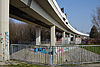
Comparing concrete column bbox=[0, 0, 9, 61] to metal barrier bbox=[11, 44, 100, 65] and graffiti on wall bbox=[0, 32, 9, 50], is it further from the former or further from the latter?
metal barrier bbox=[11, 44, 100, 65]

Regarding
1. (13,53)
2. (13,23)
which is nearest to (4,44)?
(13,53)

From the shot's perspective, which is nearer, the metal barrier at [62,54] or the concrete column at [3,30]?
the concrete column at [3,30]

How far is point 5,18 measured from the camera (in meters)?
7.49

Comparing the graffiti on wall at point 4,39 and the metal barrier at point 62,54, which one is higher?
the graffiti on wall at point 4,39

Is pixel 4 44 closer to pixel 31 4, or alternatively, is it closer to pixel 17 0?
pixel 17 0

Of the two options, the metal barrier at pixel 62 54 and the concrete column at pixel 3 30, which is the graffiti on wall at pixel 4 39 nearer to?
the concrete column at pixel 3 30

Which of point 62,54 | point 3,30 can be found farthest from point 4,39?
point 62,54

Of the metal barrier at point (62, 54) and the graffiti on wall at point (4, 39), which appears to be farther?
the metal barrier at point (62, 54)

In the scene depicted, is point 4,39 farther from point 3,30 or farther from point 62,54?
point 62,54

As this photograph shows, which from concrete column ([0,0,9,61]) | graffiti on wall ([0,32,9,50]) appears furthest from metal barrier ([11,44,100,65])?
graffiti on wall ([0,32,9,50])

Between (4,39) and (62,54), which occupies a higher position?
(4,39)

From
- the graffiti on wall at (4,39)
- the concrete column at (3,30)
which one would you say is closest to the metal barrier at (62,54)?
the concrete column at (3,30)

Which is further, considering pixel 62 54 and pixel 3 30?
pixel 62 54

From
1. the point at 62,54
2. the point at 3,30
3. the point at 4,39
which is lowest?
the point at 62,54
